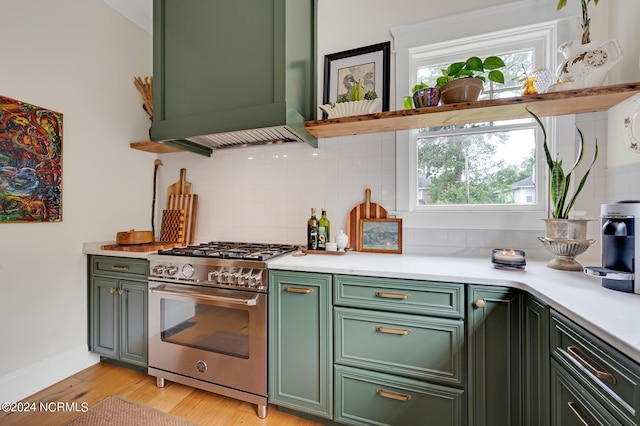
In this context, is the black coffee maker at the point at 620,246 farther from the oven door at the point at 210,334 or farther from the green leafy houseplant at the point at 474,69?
the oven door at the point at 210,334

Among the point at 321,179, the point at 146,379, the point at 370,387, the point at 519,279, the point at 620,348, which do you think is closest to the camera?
the point at 620,348

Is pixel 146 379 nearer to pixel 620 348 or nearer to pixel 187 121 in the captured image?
pixel 187 121

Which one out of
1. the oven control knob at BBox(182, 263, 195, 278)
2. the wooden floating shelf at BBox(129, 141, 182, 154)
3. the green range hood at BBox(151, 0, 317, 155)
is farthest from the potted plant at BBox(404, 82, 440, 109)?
the wooden floating shelf at BBox(129, 141, 182, 154)

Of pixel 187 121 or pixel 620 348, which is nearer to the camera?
pixel 620 348

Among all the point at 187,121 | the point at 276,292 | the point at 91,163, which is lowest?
the point at 276,292

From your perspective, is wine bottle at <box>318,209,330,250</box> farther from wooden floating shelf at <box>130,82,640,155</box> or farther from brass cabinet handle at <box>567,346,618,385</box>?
brass cabinet handle at <box>567,346,618,385</box>

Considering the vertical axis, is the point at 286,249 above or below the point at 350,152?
below

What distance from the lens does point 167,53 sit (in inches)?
77.7

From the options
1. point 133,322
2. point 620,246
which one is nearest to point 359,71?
point 620,246

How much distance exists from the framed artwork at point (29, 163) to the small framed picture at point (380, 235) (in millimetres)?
2235

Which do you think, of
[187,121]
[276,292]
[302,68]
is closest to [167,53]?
[187,121]

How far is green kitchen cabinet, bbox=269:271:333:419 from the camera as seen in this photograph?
1488mm

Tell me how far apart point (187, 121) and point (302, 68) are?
885 mm

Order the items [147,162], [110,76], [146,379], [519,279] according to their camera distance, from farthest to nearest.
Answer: [147,162] < [110,76] < [146,379] < [519,279]
